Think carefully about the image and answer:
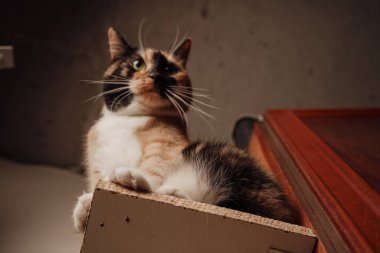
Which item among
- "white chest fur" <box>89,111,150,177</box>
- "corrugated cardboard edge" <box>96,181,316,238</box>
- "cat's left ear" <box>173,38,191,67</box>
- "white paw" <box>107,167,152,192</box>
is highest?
"cat's left ear" <box>173,38,191,67</box>

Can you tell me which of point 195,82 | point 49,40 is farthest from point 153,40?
point 49,40

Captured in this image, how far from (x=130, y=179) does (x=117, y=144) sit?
0.29 metres

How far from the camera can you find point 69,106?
1729mm

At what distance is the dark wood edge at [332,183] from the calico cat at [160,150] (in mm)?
81

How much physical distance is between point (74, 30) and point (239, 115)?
95cm

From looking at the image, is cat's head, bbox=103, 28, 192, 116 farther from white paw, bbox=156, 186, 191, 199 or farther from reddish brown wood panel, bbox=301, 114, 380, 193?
reddish brown wood panel, bbox=301, 114, 380, 193

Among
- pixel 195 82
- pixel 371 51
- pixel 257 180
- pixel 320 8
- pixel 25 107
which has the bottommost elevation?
pixel 257 180

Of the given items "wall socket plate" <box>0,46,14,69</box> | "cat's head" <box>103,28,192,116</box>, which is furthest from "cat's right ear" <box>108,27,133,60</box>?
"wall socket plate" <box>0,46,14,69</box>

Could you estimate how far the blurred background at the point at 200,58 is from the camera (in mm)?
1632

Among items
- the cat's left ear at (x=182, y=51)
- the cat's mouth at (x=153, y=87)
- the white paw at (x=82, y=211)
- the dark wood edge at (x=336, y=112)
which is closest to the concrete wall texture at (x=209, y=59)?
the dark wood edge at (x=336, y=112)

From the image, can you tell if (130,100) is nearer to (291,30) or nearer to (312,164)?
(312,164)

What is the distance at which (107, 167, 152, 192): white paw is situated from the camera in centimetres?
49

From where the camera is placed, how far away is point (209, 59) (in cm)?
178

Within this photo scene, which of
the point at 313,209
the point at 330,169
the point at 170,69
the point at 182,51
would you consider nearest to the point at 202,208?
the point at 313,209
